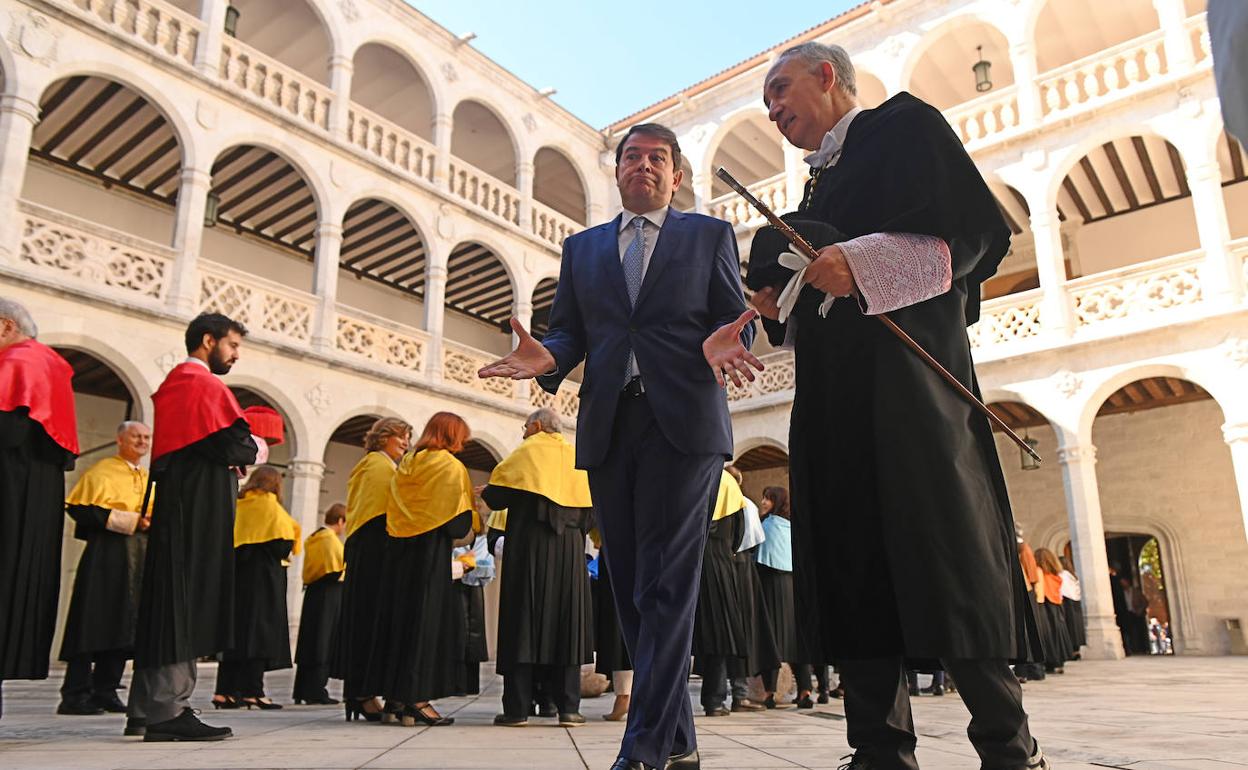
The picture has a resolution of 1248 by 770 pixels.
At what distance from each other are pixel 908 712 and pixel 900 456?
0.59 m

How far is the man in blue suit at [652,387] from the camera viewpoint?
89.5 inches

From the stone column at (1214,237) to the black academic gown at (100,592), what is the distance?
44.9ft

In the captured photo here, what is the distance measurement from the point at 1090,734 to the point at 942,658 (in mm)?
2541

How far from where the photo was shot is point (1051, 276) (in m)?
13.8

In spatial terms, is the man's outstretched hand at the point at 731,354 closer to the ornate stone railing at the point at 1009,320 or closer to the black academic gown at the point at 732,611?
the black academic gown at the point at 732,611

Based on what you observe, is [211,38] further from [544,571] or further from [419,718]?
[419,718]

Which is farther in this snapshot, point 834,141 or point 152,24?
point 152,24

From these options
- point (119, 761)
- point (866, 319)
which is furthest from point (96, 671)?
point (866, 319)

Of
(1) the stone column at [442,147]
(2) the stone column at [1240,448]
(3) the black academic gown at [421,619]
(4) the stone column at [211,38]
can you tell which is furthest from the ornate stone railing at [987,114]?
(3) the black academic gown at [421,619]

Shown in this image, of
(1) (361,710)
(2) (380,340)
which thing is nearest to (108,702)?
(1) (361,710)

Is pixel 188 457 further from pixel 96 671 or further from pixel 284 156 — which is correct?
pixel 284 156

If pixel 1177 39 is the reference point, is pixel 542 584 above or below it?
below

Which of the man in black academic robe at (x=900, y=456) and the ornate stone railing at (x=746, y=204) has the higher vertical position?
the ornate stone railing at (x=746, y=204)

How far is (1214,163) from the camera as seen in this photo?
12.8 meters
